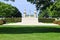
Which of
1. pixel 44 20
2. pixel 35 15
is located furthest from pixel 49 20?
pixel 35 15

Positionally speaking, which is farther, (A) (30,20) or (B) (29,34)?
(A) (30,20)

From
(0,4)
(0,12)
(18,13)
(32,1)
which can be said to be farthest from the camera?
(18,13)

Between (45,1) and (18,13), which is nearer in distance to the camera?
(45,1)

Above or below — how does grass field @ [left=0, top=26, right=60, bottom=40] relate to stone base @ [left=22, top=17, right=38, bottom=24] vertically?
above

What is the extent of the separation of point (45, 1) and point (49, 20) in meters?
39.2

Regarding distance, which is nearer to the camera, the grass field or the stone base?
the grass field

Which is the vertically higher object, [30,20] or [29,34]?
[29,34]

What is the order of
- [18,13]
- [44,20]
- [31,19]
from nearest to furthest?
1. [31,19]
2. [44,20]
3. [18,13]

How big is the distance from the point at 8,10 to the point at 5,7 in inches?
87.1

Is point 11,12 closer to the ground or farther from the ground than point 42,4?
closer to the ground

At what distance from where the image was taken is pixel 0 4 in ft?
362

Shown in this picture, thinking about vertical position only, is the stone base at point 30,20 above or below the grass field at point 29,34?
below

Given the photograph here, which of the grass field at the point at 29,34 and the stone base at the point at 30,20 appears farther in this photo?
the stone base at the point at 30,20

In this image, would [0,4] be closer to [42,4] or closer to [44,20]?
[44,20]
